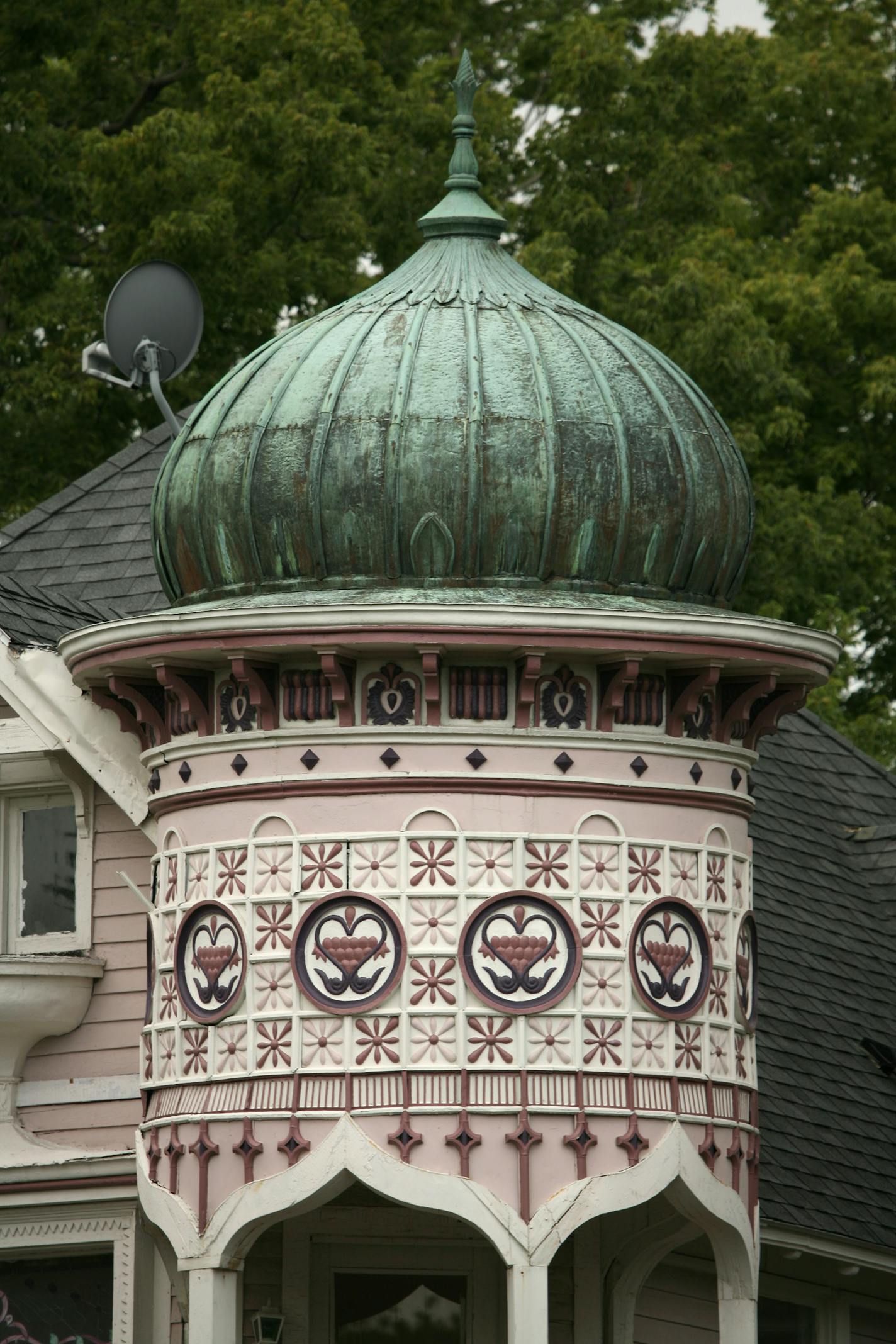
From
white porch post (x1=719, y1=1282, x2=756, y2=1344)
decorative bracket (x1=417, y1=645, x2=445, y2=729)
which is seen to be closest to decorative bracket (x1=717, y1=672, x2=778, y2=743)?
decorative bracket (x1=417, y1=645, x2=445, y2=729)

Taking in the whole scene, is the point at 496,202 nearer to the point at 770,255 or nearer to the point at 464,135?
the point at 770,255

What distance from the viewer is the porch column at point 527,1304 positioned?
17.3 metres

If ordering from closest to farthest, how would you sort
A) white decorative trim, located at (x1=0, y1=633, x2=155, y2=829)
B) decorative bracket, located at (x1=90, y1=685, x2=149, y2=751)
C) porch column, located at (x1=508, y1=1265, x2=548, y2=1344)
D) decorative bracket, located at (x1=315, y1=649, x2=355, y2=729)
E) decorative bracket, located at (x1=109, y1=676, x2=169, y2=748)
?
porch column, located at (x1=508, y1=1265, x2=548, y2=1344), decorative bracket, located at (x1=315, y1=649, x2=355, y2=729), decorative bracket, located at (x1=109, y1=676, x2=169, y2=748), decorative bracket, located at (x1=90, y1=685, x2=149, y2=751), white decorative trim, located at (x1=0, y1=633, x2=155, y2=829)

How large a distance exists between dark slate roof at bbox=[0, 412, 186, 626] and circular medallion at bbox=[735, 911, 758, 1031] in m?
6.21

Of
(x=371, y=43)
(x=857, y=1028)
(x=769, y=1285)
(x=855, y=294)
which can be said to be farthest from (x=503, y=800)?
(x=371, y=43)

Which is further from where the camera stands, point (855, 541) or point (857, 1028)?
point (855, 541)

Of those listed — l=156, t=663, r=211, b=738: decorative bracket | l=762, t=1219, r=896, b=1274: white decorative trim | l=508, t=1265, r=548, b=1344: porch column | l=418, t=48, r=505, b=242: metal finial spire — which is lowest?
l=508, t=1265, r=548, b=1344: porch column

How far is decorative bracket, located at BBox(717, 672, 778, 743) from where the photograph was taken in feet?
60.9

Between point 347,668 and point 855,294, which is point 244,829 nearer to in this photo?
point 347,668

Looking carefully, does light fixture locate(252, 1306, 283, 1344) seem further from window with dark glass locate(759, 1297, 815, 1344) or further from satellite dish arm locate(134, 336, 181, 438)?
satellite dish arm locate(134, 336, 181, 438)

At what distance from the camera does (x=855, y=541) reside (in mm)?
34750

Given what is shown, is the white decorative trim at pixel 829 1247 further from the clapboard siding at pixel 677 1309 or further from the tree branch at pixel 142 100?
the tree branch at pixel 142 100

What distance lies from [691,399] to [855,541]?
1598 centimetres

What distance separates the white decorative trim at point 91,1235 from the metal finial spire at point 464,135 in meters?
6.58
